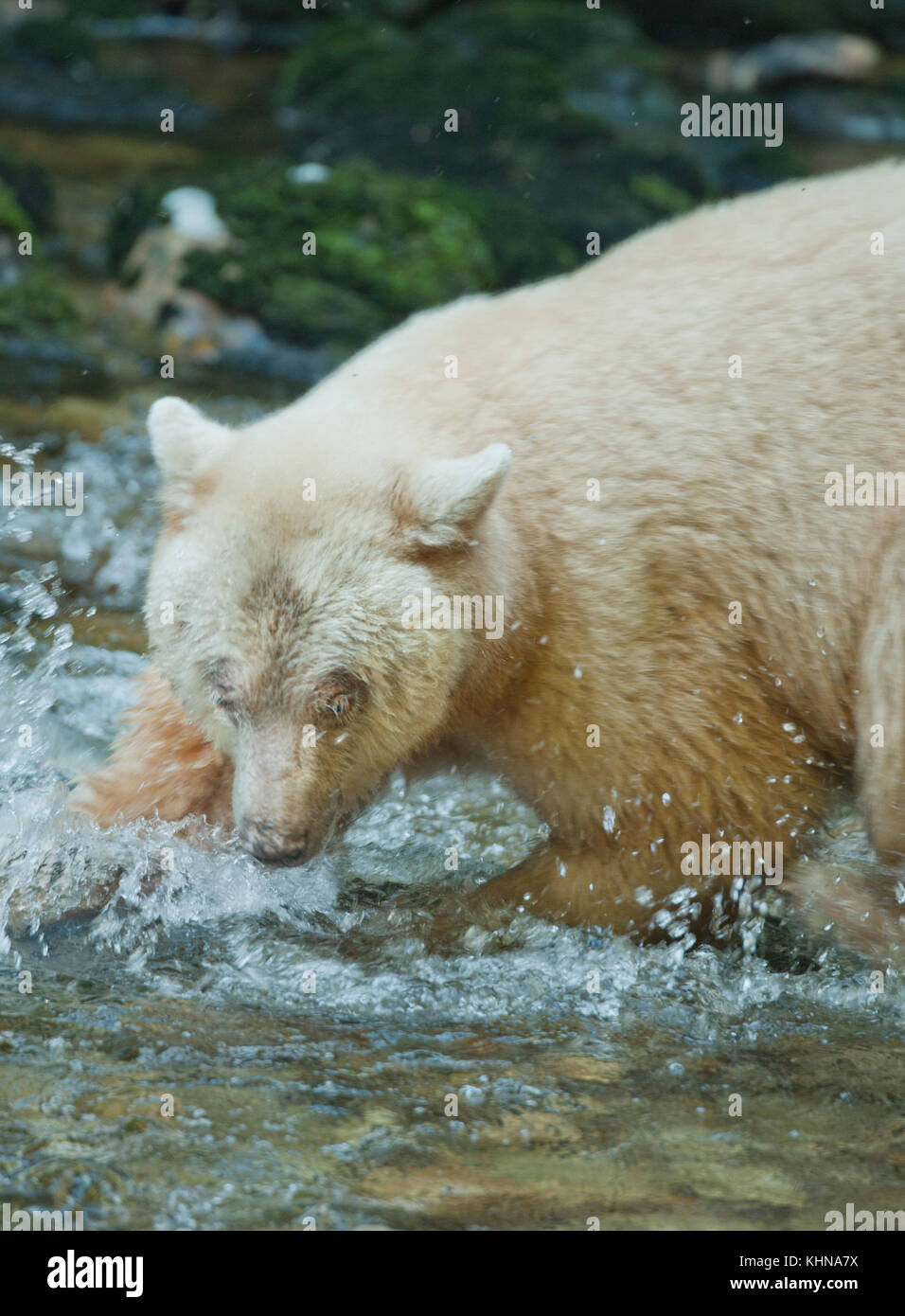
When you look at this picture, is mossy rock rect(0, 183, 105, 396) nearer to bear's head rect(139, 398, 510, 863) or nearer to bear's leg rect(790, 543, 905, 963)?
bear's head rect(139, 398, 510, 863)

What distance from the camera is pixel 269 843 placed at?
445 centimetres

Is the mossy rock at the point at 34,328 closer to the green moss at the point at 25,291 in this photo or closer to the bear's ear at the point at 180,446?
the green moss at the point at 25,291

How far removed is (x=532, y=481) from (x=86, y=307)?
765 cm

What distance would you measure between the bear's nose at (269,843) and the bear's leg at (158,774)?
2.64 ft

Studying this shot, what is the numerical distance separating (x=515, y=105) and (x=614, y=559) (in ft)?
41.5

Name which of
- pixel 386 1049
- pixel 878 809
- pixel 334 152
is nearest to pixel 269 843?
pixel 386 1049

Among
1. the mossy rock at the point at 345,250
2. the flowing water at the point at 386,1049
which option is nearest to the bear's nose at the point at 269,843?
the flowing water at the point at 386,1049

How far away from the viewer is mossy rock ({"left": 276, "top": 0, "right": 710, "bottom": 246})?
48.1ft

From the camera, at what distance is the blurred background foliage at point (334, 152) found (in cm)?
1111

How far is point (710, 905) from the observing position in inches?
199

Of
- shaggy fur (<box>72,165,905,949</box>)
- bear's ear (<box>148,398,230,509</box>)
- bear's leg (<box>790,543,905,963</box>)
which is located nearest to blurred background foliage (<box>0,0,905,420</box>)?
bear's ear (<box>148,398,230,509</box>)

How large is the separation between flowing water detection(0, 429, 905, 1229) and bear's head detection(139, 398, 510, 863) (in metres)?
0.62

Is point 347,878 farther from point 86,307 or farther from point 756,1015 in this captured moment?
point 86,307

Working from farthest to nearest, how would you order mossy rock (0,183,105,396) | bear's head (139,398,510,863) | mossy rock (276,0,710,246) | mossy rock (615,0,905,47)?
mossy rock (615,0,905,47) < mossy rock (276,0,710,246) < mossy rock (0,183,105,396) < bear's head (139,398,510,863)
